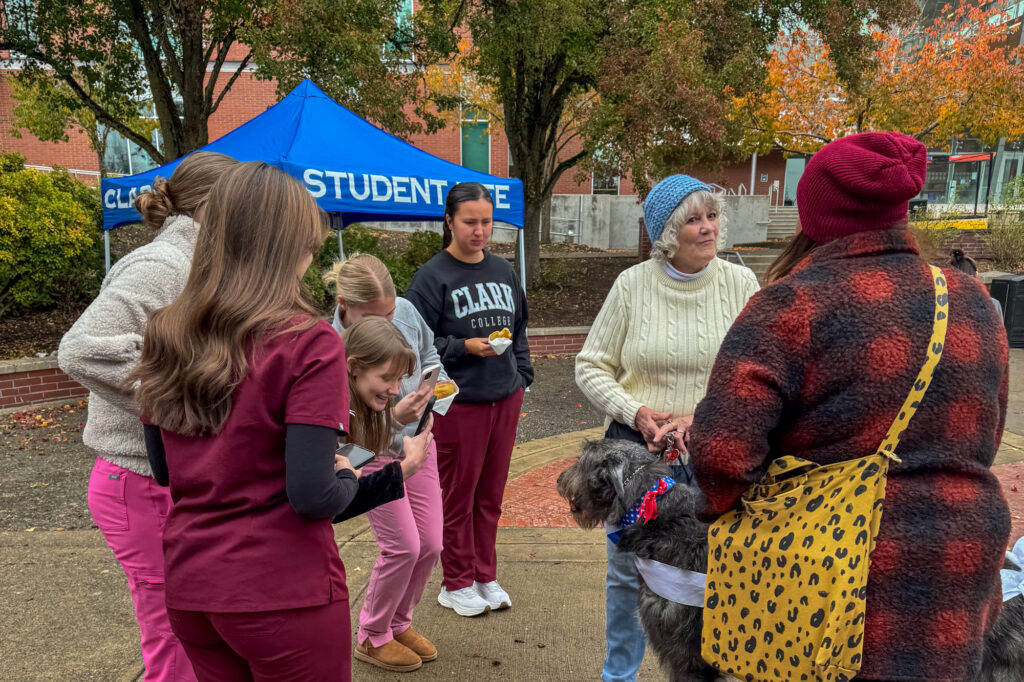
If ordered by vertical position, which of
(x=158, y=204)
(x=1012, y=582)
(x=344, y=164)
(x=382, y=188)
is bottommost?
(x=1012, y=582)

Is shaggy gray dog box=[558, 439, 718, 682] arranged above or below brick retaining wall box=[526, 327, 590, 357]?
above

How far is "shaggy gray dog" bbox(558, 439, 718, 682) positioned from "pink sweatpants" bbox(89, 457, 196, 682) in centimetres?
133

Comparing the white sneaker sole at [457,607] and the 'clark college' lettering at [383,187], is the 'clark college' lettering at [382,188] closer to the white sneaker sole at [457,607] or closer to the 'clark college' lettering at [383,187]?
the 'clark college' lettering at [383,187]

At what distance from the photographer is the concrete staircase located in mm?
26516

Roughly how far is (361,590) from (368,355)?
1934 mm

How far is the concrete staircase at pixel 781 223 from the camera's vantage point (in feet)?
87.0

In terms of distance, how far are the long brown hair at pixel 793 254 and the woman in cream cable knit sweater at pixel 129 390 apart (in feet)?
5.71

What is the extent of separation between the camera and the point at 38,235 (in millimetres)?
9125

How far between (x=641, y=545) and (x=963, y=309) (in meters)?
1.13

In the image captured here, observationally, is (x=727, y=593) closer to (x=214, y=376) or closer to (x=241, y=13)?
(x=214, y=376)

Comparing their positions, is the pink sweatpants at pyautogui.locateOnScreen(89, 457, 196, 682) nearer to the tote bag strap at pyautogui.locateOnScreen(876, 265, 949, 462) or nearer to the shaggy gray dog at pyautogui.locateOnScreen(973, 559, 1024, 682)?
the tote bag strap at pyautogui.locateOnScreen(876, 265, 949, 462)

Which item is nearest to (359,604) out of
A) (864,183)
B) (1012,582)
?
(1012,582)

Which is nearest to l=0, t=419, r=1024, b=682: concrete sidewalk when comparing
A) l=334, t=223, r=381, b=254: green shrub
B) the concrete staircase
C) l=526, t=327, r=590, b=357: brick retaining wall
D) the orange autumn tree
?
l=526, t=327, r=590, b=357: brick retaining wall

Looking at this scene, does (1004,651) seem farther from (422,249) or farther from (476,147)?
(476,147)
